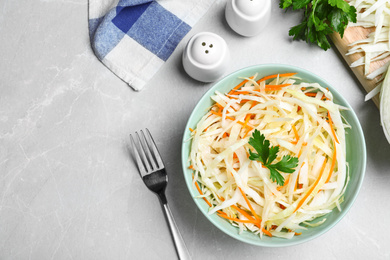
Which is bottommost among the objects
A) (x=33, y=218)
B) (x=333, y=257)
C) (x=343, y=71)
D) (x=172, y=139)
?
(x=333, y=257)

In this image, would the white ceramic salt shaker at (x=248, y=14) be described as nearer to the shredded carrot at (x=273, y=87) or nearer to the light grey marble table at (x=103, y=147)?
the light grey marble table at (x=103, y=147)

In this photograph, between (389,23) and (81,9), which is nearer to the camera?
(389,23)

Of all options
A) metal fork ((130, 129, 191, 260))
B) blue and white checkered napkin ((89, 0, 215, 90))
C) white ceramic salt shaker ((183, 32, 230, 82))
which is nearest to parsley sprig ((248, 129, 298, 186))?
white ceramic salt shaker ((183, 32, 230, 82))

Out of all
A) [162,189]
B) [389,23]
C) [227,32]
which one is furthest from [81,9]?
[389,23]

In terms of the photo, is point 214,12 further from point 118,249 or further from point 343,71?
point 118,249

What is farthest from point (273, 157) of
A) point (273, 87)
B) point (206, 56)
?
point (206, 56)

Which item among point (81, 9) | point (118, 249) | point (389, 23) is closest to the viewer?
point (389, 23)

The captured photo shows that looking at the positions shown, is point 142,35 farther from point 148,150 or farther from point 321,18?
point 321,18
